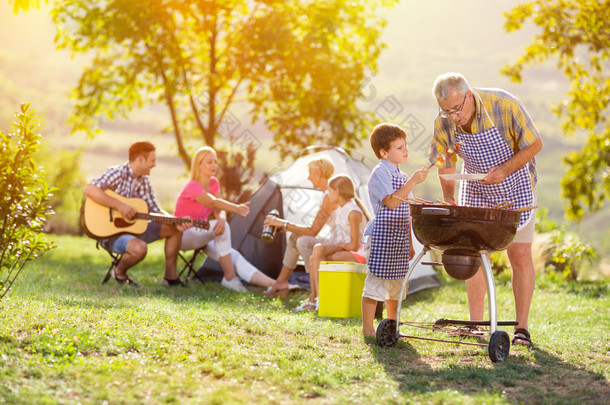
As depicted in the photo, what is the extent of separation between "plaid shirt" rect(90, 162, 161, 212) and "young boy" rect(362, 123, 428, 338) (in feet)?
10.2

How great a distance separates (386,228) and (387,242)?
9cm

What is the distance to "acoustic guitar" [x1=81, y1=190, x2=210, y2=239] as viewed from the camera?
6.41m

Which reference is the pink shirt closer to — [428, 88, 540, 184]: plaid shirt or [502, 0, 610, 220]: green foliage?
[428, 88, 540, 184]: plaid shirt

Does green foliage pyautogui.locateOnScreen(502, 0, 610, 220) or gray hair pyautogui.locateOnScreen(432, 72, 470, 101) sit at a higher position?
green foliage pyautogui.locateOnScreen(502, 0, 610, 220)

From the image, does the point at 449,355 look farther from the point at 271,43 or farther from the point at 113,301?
the point at 271,43

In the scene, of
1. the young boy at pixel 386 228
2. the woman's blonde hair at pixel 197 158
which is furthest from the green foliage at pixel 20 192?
the woman's blonde hair at pixel 197 158

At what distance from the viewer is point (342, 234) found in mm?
6000

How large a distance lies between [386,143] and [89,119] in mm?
10157

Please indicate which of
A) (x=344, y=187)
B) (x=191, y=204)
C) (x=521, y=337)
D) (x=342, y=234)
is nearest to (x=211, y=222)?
(x=191, y=204)

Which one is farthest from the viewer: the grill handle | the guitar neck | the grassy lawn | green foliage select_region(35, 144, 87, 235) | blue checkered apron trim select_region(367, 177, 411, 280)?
green foliage select_region(35, 144, 87, 235)

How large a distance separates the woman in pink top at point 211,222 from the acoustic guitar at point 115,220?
0.24 meters

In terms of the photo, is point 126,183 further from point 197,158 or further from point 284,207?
point 284,207

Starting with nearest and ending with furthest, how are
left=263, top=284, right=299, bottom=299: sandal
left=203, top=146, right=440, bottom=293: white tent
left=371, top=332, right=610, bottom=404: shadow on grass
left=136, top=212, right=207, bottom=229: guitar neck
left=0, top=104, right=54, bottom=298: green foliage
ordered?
left=371, top=332, right=610, bottom=404: shadow on grass, left=0, top=104, right=54, bottom=298: green foliage, left=263, top=284, right=299, bottom=299: sandal, left=136, top=212, right=207, bottom=229: guitar neck, left=203, top=146, right=440, bottom=293: white tent

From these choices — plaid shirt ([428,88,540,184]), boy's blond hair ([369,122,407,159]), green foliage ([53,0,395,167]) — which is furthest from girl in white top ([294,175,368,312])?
green foliage ([53,0,395,167])
